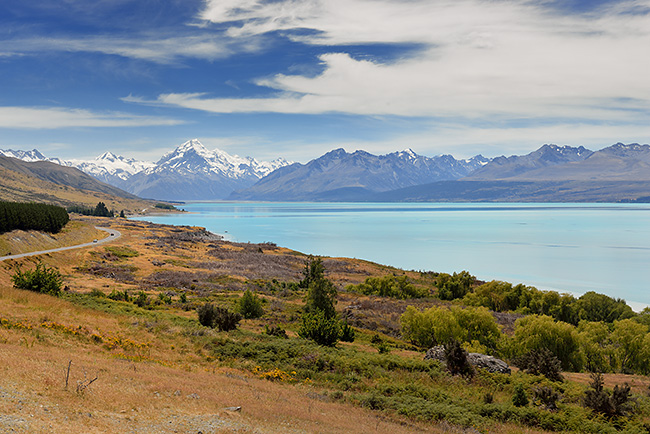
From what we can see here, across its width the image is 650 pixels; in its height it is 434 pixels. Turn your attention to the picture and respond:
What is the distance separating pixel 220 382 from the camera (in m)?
17.8

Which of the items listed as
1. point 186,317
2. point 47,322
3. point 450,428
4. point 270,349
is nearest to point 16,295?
point 47,322

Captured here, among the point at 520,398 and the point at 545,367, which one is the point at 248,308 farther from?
the point at 520,398

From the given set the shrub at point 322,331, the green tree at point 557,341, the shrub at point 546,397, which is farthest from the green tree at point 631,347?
the shrub at point 322,331

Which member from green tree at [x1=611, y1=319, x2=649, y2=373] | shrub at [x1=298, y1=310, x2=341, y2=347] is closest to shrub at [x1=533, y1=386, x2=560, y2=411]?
shrub at [x1=298, y1=310, x2=341, y2=347]

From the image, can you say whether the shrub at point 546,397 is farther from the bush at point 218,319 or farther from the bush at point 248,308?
the bush at point 248,308

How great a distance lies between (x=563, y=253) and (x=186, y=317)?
10631cm

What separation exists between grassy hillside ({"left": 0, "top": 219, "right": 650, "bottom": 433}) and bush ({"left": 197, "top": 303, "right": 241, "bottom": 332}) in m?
0.71

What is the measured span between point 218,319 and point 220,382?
11.6 meters

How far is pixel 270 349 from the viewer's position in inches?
973

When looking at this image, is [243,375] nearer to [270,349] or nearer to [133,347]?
[270,349]

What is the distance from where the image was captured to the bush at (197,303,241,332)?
95.3 ft

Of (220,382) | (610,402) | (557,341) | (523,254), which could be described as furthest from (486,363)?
(523,254)

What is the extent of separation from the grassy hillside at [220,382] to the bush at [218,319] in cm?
71

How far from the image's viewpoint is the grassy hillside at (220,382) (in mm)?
12703
